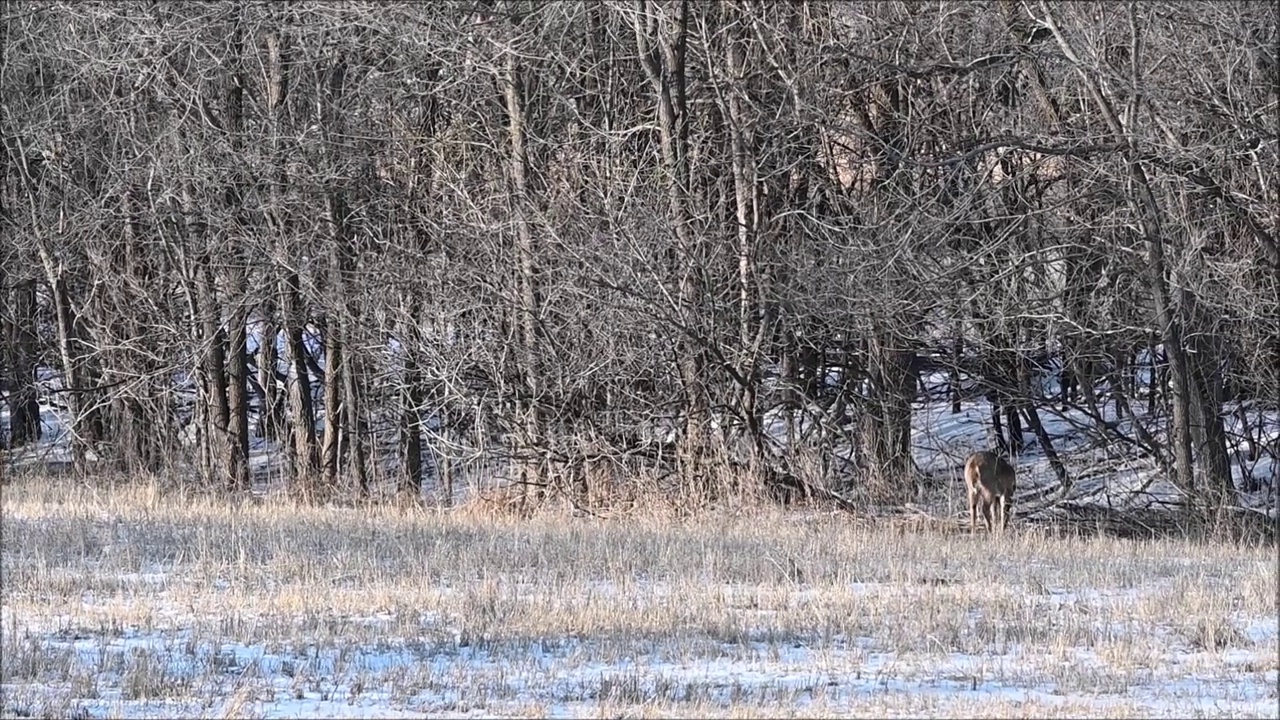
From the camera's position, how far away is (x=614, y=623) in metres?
7.47

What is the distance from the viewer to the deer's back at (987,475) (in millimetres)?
13492

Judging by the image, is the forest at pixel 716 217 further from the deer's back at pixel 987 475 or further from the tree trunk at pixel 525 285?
the deer's back at pixel 987 475

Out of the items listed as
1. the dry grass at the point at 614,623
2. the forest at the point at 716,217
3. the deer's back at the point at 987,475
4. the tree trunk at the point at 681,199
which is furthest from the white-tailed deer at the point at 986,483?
the tree trunk at the point at 681,199

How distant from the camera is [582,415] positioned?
14.5 meters

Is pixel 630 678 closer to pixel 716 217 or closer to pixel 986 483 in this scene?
pixel 986 483

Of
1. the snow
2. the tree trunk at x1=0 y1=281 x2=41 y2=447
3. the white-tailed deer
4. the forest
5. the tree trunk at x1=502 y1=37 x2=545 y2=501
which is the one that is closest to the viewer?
the snow

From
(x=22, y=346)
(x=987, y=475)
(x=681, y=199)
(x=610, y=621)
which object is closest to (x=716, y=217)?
(x=681, y=199)

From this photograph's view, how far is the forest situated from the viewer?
13.7 metres

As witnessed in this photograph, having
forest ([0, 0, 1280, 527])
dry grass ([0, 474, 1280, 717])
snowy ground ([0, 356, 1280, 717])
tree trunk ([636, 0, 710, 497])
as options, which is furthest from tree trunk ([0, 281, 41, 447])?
tree trunk ([636, 0, 710, 497])

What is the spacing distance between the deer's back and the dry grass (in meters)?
1.80

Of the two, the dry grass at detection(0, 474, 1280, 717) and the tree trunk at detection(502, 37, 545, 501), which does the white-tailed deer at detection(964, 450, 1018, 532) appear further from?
the tree trunk at detection(502, 37, 545, 501)

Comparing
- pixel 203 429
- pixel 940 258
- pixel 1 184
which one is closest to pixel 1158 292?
pixel 940 258

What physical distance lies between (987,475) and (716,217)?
320 centimetres

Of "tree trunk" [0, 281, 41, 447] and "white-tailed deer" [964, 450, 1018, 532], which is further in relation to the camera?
"tree trunk" [0, 281, 41, 447]
